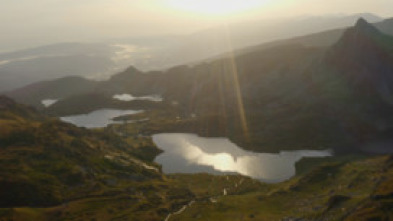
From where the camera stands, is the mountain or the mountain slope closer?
the mountain

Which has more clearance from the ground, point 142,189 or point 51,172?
point 51,172

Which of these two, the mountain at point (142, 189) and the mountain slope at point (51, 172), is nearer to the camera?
the mountain at point (142, 189)

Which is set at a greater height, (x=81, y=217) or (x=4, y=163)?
(x=4, y=163)

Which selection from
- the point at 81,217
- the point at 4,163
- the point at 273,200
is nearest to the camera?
the point at 81,217

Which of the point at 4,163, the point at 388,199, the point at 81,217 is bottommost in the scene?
the point at 81,217

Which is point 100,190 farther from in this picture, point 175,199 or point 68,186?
point 175,199

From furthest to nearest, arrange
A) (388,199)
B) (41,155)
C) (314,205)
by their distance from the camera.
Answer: (41,155), (314,205), (388,199)

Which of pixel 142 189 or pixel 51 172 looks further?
pixel 51 172

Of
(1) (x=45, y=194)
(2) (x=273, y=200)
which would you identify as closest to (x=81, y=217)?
(1) (x=45, y=194)

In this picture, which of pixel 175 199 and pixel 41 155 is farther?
pixel 41 155
